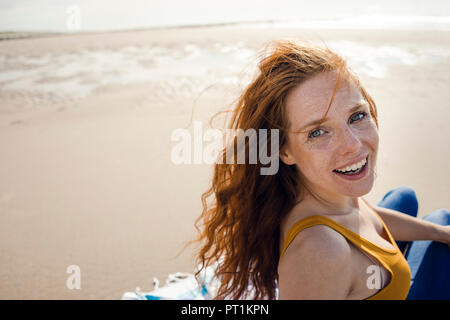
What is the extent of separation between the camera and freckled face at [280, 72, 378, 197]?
5.17 ft

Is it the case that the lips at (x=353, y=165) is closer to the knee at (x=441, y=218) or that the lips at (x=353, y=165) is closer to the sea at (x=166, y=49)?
the knee at (x=441, y=218)

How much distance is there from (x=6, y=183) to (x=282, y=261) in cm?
436

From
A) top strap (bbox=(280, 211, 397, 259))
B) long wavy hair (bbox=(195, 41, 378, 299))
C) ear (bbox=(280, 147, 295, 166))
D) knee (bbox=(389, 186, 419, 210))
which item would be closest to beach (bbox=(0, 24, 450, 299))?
long wavy hair (bbox=(195, 41, 378, 299))

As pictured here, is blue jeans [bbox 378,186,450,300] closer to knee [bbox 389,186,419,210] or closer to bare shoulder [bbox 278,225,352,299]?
knee [bbox 389,186,419,210]

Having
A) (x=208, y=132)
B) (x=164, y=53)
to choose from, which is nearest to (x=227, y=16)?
(x=164, y=53)

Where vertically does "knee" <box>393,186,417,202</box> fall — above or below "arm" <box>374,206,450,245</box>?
above

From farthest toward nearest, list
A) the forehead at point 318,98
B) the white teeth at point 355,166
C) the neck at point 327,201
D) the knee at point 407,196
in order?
1. the knee at point 407,196
2. the neck at point 327,201
3. the white teeth at point 355,166
4. the forehead at point 318,98

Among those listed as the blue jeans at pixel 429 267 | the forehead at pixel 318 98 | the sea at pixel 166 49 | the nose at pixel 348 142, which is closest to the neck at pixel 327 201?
the nose at pixel 348 142

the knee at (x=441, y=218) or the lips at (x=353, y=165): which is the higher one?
the lips at (x=353, y=165)

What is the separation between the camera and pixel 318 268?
143cm

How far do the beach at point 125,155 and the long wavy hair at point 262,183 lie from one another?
0.34 meters

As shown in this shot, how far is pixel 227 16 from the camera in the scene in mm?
19625

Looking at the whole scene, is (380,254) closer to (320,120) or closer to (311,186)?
(311,186)

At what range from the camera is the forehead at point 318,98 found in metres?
1.56
